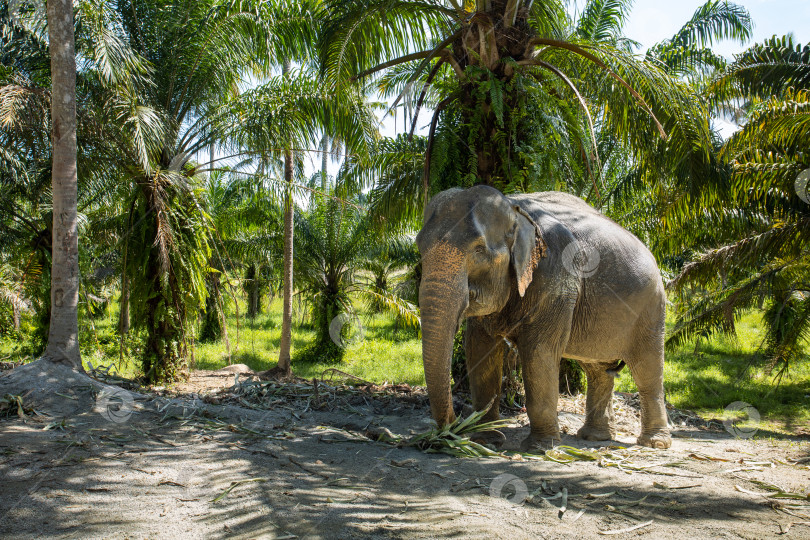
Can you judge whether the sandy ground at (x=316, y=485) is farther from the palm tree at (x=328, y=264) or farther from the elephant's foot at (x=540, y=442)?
the palm tree at (x=328, y=264)

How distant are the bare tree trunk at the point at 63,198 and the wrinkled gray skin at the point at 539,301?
386 cm

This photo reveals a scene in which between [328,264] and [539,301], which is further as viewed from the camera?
[328,264]

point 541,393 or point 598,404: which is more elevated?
point 541,393

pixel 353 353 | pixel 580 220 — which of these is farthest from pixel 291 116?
pixel 353 353

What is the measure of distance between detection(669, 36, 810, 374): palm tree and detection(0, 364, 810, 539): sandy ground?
4.81 metres

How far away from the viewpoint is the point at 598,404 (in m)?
6.72

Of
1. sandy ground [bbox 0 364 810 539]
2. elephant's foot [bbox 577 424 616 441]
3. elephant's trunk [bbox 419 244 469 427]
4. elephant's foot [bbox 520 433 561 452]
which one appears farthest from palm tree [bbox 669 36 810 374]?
elephant's trunk [bbox 419 244 469 427]

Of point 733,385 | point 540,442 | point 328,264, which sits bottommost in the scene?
point 733,385

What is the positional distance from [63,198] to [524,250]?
15.3ft

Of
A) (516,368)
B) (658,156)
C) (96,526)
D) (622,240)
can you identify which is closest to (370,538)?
(96,526)

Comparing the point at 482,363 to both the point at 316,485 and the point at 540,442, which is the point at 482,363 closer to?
the point at 540,442

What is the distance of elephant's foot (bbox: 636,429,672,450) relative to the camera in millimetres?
6133

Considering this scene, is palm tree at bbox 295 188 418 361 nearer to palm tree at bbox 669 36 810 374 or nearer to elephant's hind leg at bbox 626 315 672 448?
palm tree at bbox 669 36 810 374

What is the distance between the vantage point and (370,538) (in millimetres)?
3041
